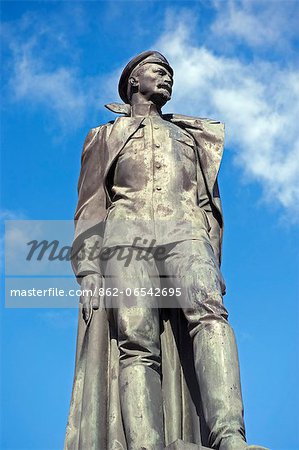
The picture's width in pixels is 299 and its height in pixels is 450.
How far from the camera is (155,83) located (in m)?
11.1

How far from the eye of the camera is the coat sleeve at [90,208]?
1018 cm

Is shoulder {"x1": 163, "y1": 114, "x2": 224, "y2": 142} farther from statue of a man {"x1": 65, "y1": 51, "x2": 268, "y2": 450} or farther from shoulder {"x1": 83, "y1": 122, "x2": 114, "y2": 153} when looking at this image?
shoulder {"x1": 83, "y1": 122, "x2": 114, "y2": 153}

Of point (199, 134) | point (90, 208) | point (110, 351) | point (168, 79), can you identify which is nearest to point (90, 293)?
point (110, 351)

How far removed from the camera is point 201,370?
879cm

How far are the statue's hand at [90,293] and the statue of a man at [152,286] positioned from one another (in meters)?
0.01

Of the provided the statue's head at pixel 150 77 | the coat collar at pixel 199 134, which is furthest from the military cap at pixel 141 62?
the coat collar at pixel 199 134

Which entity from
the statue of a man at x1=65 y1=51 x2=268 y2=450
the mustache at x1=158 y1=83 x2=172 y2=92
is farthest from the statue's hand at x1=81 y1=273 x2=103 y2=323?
the mustache at x1=158 y1=83 x2=172 y2=92

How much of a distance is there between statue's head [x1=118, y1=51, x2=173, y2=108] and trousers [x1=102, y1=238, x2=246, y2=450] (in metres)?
2.23

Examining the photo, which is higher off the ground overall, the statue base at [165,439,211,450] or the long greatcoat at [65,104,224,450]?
the long greatcoat at [65,104,224,450]

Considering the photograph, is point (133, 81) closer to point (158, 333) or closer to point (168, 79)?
point (168, 79)

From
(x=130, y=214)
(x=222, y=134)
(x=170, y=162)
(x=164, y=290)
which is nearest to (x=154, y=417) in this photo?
(x=164, y=290)

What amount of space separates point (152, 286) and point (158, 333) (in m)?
0.53

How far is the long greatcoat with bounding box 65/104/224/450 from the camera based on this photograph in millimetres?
9125

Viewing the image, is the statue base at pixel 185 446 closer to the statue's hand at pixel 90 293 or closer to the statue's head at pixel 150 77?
the statue's hand at pixel 90 293
